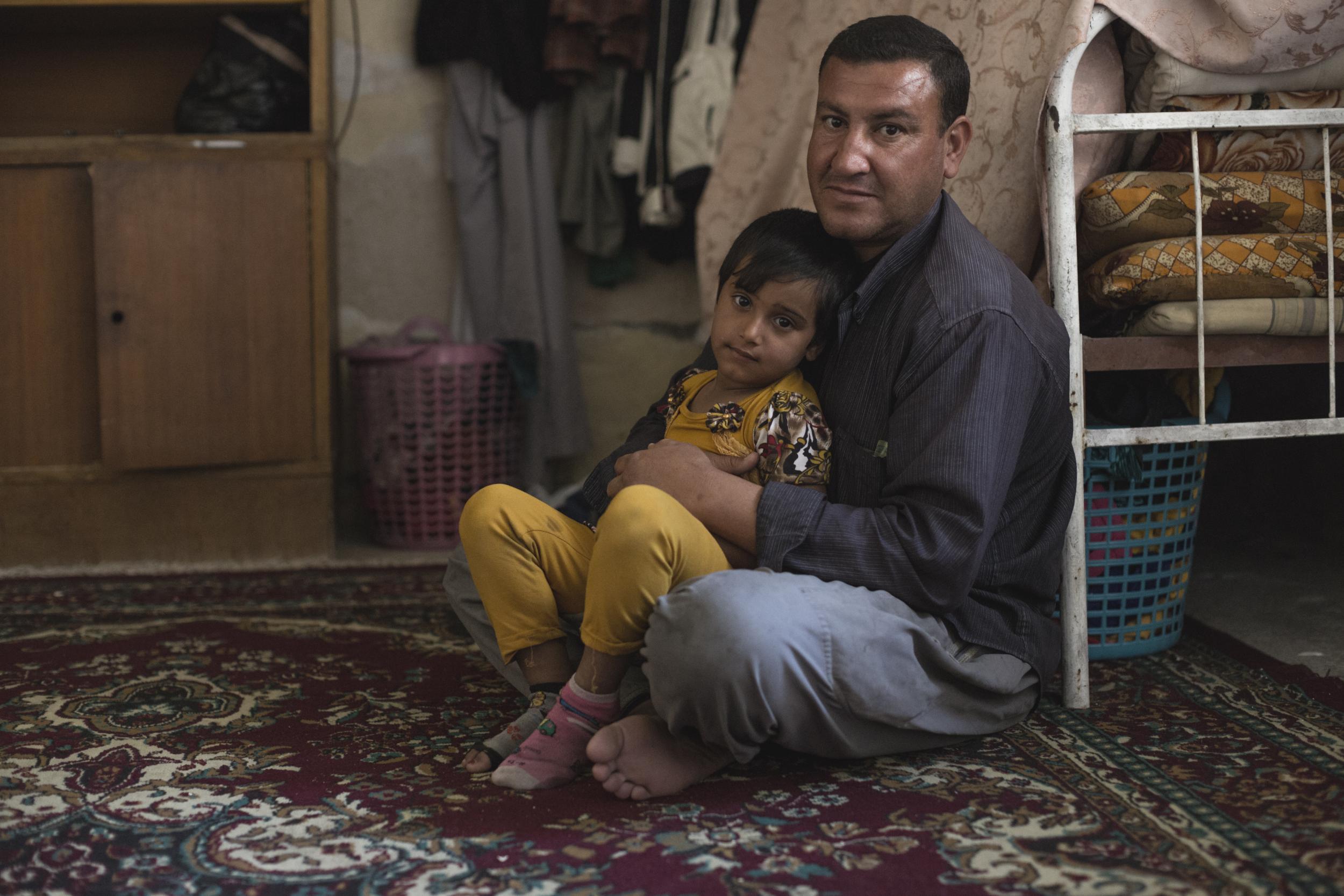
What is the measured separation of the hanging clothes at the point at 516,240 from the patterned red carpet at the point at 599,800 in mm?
1390

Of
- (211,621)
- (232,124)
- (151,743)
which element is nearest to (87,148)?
(232,124)

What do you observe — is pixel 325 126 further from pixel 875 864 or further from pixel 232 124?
pixel 875 864

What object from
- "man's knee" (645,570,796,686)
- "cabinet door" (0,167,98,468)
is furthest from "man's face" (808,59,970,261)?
"cabinet door" (0,167,98,468)

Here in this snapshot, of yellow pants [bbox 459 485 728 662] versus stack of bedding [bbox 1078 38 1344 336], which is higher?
stack of bedding [bbox 1078 38 1344 336]

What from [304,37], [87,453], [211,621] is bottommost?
[211,621]

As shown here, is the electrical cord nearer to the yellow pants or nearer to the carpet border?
the yellow pants

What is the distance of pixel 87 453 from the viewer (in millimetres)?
2828

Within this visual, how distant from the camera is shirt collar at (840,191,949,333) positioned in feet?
4.98

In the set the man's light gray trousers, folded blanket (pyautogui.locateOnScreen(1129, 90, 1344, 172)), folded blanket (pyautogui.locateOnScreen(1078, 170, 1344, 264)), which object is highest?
folded blanket (pyautogui.locateOnScreen(1129, 90, 1344, 172))

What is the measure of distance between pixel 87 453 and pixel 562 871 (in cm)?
219

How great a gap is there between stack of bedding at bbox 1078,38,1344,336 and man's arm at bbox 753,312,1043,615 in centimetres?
41

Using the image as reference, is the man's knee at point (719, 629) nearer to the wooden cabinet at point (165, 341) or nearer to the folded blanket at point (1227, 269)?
the folded blanket at point (1227, 269)

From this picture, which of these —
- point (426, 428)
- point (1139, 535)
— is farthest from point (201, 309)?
point (1139, 535)

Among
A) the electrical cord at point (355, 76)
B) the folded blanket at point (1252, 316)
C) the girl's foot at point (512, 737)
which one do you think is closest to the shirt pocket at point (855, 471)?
the girl's foot at point (512, 737)
